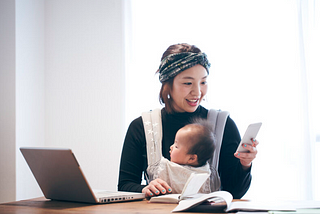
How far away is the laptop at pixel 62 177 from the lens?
104cm

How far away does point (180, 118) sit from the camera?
1876 mm

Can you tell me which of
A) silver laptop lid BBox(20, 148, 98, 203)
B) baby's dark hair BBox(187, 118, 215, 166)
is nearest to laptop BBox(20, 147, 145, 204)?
silver laptop lid BBox(20, 148, 98, 203)

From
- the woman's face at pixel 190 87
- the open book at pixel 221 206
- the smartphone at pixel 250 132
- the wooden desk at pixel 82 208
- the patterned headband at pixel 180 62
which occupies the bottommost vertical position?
the wooden desk at pixel 82 208

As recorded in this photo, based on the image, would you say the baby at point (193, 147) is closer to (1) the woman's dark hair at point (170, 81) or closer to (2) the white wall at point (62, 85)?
(1) the woman's dark hair at point (170, 81)

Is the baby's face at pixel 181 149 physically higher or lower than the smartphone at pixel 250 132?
lower

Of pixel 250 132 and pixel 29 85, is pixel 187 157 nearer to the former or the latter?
pixel 250 132

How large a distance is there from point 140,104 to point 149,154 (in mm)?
1474

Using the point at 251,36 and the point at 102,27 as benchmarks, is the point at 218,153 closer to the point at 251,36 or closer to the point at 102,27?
the point at 251,36

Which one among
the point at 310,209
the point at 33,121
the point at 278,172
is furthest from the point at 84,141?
the point at 310,209

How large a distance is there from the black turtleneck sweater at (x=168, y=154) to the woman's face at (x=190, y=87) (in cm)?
7

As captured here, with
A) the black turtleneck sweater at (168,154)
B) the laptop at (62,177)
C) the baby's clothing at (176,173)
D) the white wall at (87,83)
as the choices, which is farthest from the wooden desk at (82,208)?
the white wall at (87,83)

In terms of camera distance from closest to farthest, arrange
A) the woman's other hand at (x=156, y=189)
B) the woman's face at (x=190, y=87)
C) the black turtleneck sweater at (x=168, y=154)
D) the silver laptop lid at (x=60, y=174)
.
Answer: the silver laptop lid at (x=60, y=174) < the woman's other hand at (x=156, y=189) < the black turtleneck sweater at (x=168, y=154) < the woman's face at (x=190, y=87)

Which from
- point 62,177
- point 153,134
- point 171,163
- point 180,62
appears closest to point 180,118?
point 153,134

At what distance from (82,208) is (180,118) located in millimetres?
952
